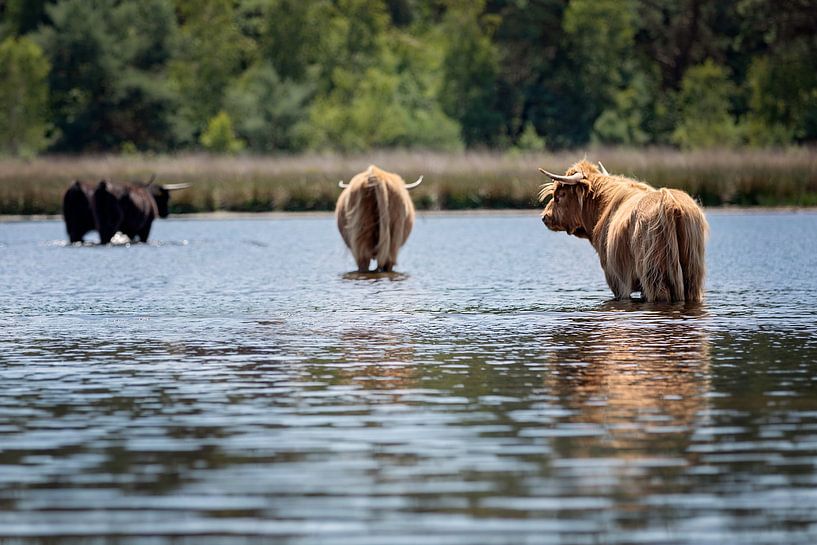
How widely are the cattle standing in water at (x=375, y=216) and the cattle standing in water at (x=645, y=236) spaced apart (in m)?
4.21

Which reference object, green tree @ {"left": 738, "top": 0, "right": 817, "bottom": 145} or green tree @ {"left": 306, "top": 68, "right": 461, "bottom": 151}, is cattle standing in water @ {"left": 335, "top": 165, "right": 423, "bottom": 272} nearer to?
green tree @ {"left": 306, "top": 68, "right": 461, "bottom": 151}

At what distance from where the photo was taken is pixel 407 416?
8422 millimetres

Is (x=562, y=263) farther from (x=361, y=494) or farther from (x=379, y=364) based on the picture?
(x=361, y=494)

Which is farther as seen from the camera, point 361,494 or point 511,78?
point 511,78

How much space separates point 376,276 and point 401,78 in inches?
2134

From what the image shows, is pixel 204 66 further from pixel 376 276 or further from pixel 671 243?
pixel 671 243

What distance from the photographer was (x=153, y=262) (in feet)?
78.7

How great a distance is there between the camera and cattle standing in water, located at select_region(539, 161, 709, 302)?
46.8 ft

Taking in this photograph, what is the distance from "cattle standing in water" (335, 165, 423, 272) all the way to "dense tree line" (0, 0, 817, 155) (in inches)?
1806

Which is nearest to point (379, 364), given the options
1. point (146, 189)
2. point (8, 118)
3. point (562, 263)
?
point (562, 263)

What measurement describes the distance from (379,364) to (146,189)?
2006 centimetres

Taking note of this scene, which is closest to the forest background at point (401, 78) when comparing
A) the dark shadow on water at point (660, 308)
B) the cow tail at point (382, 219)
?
the cow tail at point (382, 219)

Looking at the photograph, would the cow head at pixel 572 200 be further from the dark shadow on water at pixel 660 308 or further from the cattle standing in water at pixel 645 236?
the dark shadow on water at pixel 660 308

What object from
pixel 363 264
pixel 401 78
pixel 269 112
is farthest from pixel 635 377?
pixel 401 78
